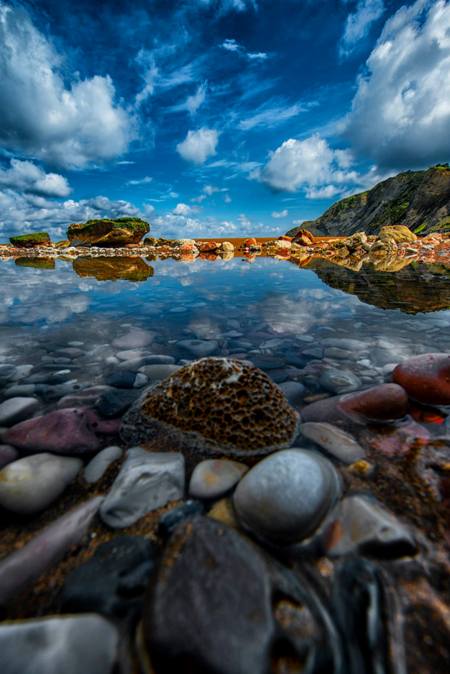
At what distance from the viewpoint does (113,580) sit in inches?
43.4

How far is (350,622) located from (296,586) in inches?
7.6

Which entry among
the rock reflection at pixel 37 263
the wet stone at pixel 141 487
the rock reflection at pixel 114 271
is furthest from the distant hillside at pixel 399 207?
the wet stone at pixel 141 487

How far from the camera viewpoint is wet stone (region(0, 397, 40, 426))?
2.11 m

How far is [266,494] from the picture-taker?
1.37 metres

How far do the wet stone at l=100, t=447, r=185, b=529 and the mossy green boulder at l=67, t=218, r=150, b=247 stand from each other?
38.5m

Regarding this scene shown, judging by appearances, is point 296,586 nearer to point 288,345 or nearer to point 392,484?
point 392,484

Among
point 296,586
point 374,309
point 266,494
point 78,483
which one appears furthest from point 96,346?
point 374,309

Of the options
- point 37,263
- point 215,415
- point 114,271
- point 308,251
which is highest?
point 37,263

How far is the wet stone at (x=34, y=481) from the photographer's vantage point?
147 cm

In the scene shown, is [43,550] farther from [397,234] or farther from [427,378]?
[397,234]

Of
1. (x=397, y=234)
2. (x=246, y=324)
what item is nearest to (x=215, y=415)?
(x=246, y=324)

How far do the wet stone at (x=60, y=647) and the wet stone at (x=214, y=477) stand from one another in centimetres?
68

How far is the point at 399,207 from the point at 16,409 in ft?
202

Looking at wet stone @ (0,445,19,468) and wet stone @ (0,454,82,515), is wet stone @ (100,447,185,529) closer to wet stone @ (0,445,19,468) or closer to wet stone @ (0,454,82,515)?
wet stone @ (0,454,82,515)
